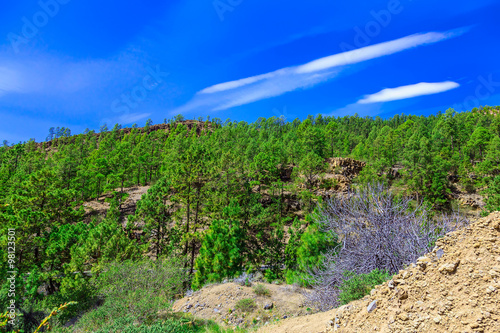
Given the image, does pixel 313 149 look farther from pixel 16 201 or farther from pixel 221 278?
pixel 16 201

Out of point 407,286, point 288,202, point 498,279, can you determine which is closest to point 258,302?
point 407,286

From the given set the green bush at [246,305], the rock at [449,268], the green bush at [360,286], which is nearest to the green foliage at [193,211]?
the green bush at [246,305]

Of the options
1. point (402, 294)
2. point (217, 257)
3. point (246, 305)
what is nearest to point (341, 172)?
point (217, 257)

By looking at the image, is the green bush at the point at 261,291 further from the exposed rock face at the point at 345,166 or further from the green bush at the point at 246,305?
the exposed rock face at the point at 345,166

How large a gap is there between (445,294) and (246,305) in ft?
32.1

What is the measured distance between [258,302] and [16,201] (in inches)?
843

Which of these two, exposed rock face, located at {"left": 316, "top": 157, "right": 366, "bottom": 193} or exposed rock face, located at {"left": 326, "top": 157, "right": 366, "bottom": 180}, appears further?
exposed rock face, located at {"left": 326, "top": 157, "right": 366, "bottom": 180}

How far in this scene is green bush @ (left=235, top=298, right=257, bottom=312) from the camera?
41.5 feet

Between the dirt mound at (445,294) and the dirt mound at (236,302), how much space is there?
21.3ft

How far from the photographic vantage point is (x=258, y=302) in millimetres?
13195

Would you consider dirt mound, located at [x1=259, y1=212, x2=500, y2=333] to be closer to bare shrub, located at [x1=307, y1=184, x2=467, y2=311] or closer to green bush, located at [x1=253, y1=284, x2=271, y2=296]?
bare shrub, located at [x1=307, y1=184, x2=467, y2=311]

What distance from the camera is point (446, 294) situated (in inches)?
184

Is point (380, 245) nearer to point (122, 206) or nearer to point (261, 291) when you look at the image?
point (261, 291)

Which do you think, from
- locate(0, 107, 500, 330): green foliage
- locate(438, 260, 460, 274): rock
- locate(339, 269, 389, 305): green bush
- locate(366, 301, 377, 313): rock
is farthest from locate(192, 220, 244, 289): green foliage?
locate(438, 260, 460, 274): rock
